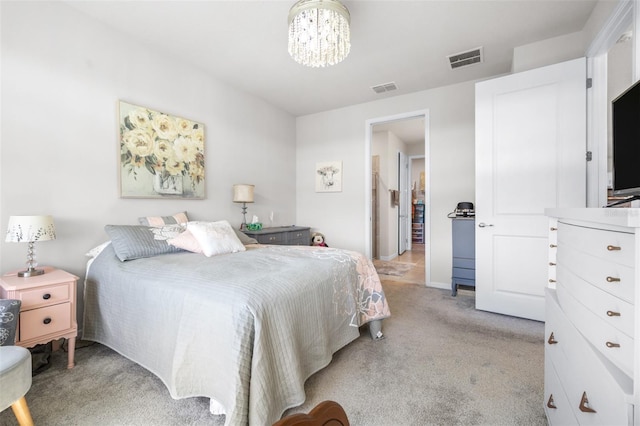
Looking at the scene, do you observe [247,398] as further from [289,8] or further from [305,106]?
[305,106]

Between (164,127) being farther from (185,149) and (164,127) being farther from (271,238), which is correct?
(271,238)

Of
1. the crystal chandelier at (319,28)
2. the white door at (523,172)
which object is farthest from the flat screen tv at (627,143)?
the crystal chandelier at (319,28)

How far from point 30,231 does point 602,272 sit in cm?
283

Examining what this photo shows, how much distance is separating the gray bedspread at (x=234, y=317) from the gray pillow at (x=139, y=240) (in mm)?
90

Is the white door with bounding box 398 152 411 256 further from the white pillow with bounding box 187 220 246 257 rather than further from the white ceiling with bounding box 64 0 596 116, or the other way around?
the white pillow with bounding box 187 220 246 257

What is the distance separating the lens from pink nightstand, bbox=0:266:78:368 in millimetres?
1622

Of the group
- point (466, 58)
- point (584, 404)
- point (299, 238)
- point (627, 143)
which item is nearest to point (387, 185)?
point (299, 238)

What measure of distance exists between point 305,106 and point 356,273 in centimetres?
324

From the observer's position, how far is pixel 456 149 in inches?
145

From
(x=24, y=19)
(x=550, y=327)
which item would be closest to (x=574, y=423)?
(x=550, y=327)

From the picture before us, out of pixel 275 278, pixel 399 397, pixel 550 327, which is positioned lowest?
pixel 399 397

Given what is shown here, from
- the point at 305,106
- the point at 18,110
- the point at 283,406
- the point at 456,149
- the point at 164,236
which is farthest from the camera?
the point at 305,106

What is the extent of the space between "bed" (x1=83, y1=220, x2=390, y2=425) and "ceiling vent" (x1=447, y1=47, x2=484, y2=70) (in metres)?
2.48

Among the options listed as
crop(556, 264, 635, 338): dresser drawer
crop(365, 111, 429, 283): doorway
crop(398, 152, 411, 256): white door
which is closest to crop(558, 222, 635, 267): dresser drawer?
crop(556, 264, 635, 338): dresser drawer
